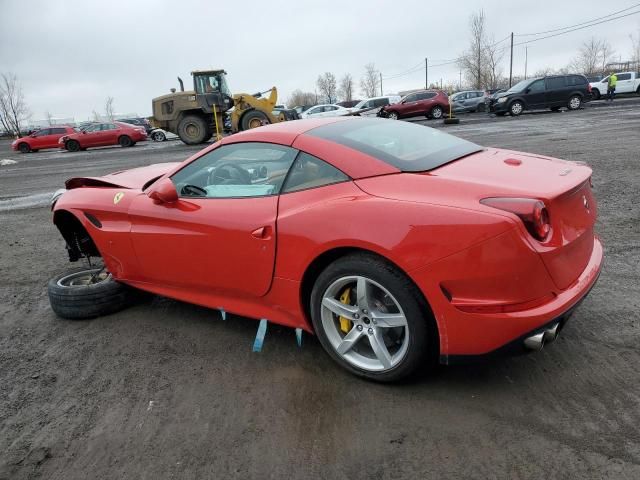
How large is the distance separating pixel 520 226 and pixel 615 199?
15.6ft

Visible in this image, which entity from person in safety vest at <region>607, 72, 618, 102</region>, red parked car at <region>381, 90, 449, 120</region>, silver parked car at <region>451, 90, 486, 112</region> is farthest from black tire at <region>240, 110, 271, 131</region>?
person in safety vest at <region>607, 72, 618, 102</region>

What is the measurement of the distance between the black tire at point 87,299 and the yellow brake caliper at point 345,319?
6.64ft

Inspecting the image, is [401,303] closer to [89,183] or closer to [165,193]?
[165,193]

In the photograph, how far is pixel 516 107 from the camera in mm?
22938

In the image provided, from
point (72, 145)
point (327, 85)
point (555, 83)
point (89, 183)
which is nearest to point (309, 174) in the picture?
point (89, 183)

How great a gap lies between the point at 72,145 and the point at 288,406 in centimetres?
2752

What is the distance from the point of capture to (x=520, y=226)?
2088mm

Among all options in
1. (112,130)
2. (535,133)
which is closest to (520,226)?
(535,133)

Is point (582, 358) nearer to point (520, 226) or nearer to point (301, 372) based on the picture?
point (520, 226)

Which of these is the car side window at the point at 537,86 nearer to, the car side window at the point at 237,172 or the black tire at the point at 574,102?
the black tire at the point at 574,102

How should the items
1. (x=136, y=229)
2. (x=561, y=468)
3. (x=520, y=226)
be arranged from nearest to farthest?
(x=561, y=468)
(x=520, y=226)
(x=136, y=229)

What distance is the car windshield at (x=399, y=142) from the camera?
2.68 m

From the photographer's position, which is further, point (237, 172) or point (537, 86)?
point (537, 86)

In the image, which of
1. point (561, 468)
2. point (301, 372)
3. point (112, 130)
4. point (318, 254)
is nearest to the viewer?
point (561, 468)
